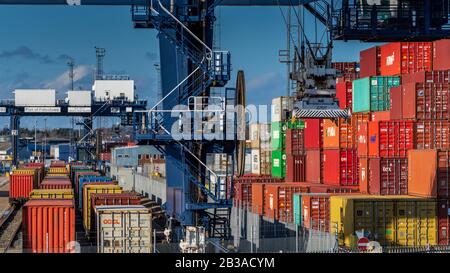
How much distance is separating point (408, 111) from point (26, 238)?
16601 mm

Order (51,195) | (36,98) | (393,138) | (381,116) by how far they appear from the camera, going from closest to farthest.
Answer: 1. (51,195)
2. (393,138)
3. (381,116)
4. (36,98)

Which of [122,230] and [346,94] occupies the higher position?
[346,94]

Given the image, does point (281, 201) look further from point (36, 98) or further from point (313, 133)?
point (36, 98)

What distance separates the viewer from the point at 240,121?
75.9 ft

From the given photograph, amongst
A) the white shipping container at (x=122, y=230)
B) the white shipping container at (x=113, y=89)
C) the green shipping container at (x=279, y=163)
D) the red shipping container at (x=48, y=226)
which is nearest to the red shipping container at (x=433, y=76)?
the white shipping container at (x=122, y=230)

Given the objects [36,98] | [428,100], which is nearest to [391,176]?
[428,100]

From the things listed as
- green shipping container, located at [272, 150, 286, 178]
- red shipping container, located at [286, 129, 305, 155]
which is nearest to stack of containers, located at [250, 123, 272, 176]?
green shipping container, located at [272, 150, 286, 178]

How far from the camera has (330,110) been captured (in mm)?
16359

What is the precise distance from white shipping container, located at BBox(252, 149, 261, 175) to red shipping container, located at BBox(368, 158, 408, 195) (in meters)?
28.5

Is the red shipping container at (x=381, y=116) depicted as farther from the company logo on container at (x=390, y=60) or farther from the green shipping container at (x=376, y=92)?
the company logo on container at (x=390, y=60)

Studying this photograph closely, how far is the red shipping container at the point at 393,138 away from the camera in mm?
31719

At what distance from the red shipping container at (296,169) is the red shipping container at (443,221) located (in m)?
17.4

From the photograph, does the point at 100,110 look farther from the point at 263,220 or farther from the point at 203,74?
the point at 203,74

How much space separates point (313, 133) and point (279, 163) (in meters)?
9.62
